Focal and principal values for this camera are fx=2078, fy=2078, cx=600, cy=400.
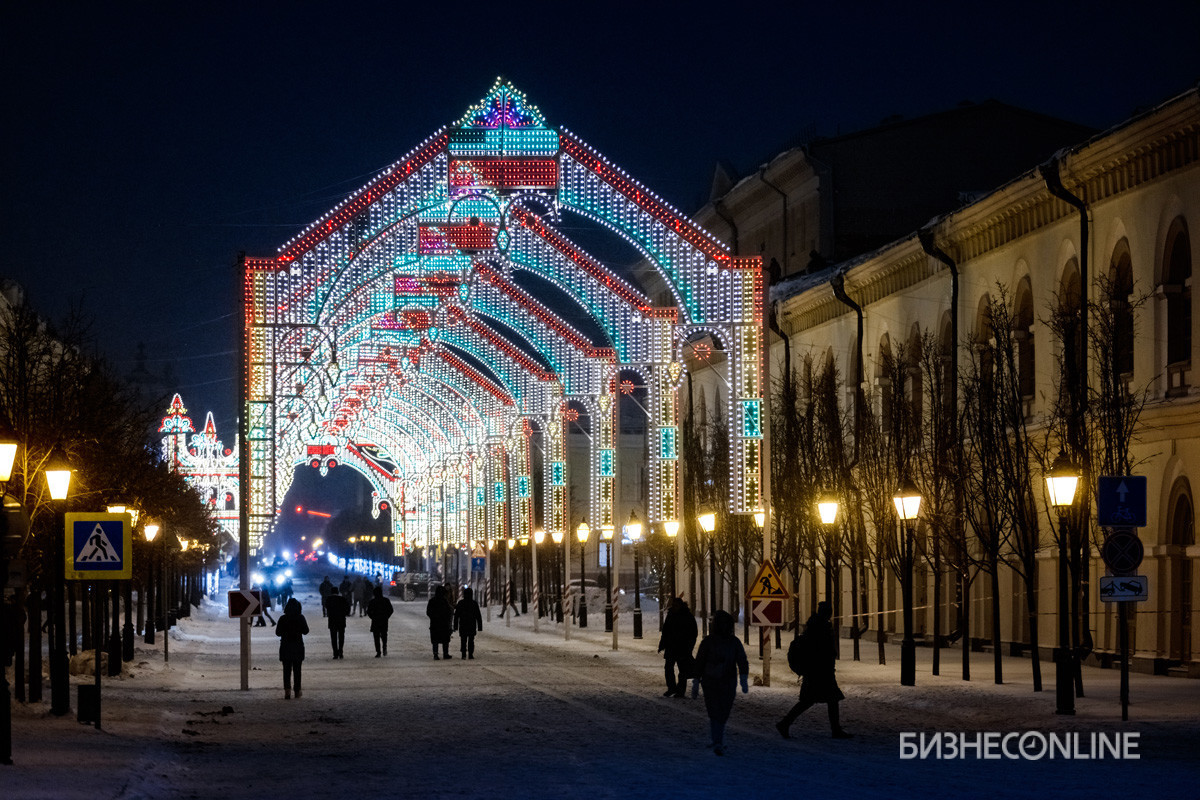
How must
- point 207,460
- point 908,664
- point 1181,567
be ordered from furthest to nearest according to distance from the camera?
1. point 207,460
2. point 1181,567
3. point 908,664

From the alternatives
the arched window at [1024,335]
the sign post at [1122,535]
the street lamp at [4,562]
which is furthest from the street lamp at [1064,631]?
the arched window at [1024,335]

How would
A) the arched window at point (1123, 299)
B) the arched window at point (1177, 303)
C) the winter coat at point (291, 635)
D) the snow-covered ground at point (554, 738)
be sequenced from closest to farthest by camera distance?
the snow-covered ground at point (554, 738), the winter coat at point (291, 635), the arched window at point (1177, 303), the arched window at point (1123, 299)

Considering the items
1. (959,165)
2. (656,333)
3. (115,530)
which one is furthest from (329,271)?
(959,165)

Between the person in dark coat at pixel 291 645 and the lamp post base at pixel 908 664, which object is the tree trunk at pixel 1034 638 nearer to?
the lamp post base at pixel 908 664

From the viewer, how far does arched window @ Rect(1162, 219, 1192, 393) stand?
3048 cm

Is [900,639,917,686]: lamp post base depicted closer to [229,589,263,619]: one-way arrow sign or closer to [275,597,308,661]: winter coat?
[275,597,308,661]: winter coat

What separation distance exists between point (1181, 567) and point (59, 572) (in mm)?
17039

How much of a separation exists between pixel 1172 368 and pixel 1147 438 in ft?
4.85

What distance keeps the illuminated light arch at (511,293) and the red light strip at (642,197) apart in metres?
0.03

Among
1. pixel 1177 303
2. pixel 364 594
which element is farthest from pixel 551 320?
pixel 1177 303

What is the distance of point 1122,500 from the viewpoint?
21094 mm

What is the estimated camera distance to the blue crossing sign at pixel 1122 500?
21.0m

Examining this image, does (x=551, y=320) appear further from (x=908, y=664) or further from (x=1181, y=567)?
(x=908, y=664)

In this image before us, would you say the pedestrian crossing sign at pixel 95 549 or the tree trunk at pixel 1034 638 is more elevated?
the pedestrian crossing sign at pixel 95 549
